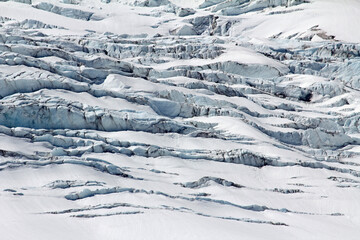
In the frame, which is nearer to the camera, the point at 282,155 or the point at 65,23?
the point at 282,155

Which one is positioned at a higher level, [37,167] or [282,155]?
[37,167]

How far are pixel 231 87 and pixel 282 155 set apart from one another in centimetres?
1170

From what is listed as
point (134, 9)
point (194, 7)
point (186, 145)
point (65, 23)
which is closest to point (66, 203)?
point (186, 145)

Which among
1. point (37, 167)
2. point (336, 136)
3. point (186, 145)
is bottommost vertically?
point (336, 136)

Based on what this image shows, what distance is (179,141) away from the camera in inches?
862

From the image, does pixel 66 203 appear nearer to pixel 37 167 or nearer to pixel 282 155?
pixel 37 167

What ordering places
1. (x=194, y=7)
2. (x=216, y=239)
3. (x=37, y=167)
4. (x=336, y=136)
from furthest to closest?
1. (x=194, y=7)
2. (x=336, y=136)
3. (x=37, y=167)
4. (x=216, y=239)

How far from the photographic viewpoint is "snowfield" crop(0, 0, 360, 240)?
13664 mm

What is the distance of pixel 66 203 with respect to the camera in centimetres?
1413

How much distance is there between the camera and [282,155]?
22.1 meters

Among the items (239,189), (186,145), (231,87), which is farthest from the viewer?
(231,87)

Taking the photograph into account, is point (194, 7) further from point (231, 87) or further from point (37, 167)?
point (37, 167)

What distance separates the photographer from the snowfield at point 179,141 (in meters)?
13.7

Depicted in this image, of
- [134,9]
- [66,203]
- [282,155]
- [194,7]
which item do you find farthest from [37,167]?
[194,7]
